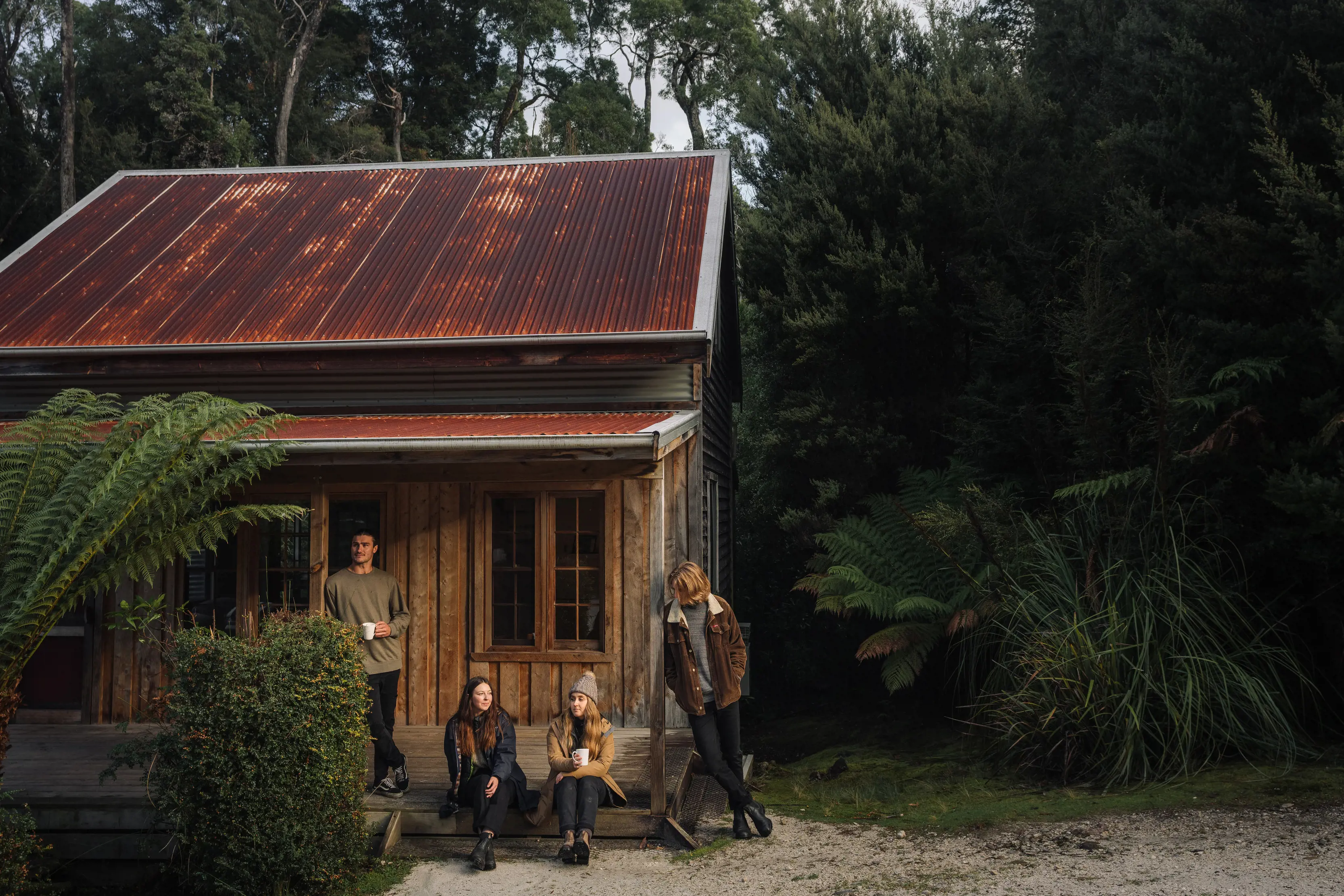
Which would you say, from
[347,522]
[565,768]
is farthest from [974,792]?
[347,522]

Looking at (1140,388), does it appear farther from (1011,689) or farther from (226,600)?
(226,600)

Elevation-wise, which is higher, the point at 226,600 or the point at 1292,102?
the point at 1292,102

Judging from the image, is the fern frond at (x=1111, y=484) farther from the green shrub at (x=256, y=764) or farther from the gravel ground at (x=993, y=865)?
the green shrub at (x=256, y=764)

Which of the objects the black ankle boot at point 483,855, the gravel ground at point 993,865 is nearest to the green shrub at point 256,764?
the gravel ground at point 993,865

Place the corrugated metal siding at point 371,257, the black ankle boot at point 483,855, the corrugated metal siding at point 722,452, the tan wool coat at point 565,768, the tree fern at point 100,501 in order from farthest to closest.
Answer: the corrugated metal siding at point 722,452 → the corrugated metal siding at point 371,257 → the tan wool coat at point 565,768 → the black ankle boot at point 483,855 → the tree fern at point 100,501

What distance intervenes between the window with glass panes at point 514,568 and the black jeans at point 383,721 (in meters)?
1.93

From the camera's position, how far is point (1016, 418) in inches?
443

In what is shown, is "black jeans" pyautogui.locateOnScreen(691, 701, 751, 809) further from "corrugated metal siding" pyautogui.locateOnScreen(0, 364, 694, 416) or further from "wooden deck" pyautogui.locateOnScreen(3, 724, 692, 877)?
"corrugated metal siding" pyautogui.locateOnScreen(0, 364, 694, 416)

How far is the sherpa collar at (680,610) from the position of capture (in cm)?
654

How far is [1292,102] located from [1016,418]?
12.8ft

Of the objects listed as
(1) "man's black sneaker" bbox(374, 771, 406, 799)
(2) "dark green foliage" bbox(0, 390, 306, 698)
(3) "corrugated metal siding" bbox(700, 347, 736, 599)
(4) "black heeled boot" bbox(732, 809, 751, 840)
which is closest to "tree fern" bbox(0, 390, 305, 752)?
(2) "dark green foliage" bbox(0, 390, 306, 698)

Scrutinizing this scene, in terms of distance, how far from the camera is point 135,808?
261 inches

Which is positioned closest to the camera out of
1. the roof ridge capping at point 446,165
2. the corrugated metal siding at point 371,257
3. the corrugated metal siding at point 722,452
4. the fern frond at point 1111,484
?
the fern frond at point 1111,484

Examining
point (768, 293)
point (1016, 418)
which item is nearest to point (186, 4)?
point (768, 293)
